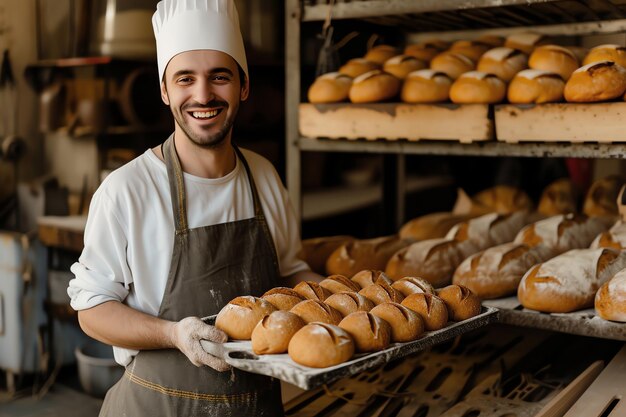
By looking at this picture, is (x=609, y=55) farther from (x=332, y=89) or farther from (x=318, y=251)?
(x=318, y=251)

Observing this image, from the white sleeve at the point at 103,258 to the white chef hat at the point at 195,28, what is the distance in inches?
16.1

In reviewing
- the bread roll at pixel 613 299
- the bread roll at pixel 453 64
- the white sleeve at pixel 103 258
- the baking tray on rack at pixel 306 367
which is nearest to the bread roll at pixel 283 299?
the baking tray on rack at pixel 306 367

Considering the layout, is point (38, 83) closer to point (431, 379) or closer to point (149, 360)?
point (149, 360)

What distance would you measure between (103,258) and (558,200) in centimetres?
217

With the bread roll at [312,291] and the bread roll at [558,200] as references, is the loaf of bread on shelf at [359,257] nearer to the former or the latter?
the bread roll at [312,291]

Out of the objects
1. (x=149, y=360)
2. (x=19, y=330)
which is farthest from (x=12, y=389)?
(x=149, y=360)

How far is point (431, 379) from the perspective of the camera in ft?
8.14

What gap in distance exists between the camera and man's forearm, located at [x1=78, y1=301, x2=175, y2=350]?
1.64 m

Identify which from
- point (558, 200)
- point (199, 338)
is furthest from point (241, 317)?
point (558, 200)

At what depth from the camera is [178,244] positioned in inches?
70.3

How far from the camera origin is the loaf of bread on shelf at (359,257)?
2518 mm

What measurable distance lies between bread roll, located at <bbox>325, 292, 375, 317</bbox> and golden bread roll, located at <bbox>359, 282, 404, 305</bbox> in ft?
0.12

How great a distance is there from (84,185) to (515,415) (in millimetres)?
2160

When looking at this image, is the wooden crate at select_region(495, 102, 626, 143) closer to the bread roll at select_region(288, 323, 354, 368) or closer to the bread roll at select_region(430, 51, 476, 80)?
the bread roll at select_region(430, 51, 476, 80)
